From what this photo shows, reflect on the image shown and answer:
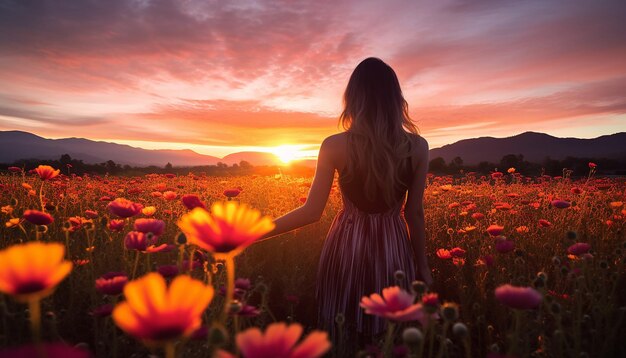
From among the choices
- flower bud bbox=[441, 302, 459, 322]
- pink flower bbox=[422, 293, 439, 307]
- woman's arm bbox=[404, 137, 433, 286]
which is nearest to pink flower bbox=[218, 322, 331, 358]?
pink flower bbox=[422, 293, 439, 307]

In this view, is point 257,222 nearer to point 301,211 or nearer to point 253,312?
point 253,312

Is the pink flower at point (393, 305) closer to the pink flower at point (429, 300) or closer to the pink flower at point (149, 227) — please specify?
the pink flower at point (429, 300)

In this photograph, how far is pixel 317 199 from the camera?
2102mm

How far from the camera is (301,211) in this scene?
6.46 feet

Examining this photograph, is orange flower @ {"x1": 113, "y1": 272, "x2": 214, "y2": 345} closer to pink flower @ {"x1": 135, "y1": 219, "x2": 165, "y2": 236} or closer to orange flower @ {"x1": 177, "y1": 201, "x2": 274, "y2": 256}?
orange flower @ {"x1": 177, "y1": 201, "x2": 274, "y2": 256}

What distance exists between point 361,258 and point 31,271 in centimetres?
195

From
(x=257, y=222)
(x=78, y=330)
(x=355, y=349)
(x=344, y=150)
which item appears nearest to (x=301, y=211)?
(x=344, y=150)

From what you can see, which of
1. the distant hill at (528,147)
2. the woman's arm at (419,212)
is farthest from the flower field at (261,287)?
the distant hill at (528,147)

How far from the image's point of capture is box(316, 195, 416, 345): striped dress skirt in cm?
228

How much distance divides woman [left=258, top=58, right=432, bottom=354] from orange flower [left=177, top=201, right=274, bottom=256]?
1329mm

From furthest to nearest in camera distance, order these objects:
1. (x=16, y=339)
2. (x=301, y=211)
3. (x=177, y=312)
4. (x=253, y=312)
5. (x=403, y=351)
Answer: (x=301, y=211), (x=16, y=339), (x=403, y=351), (x=253, y=312), (x=177, y=312)

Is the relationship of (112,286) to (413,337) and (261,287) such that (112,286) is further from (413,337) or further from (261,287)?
(413,337)

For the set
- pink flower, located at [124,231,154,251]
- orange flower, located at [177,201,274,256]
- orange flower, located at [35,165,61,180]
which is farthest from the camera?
orange flower, located at [35,165,61,180]

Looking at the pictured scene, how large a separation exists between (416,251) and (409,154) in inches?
26.1
